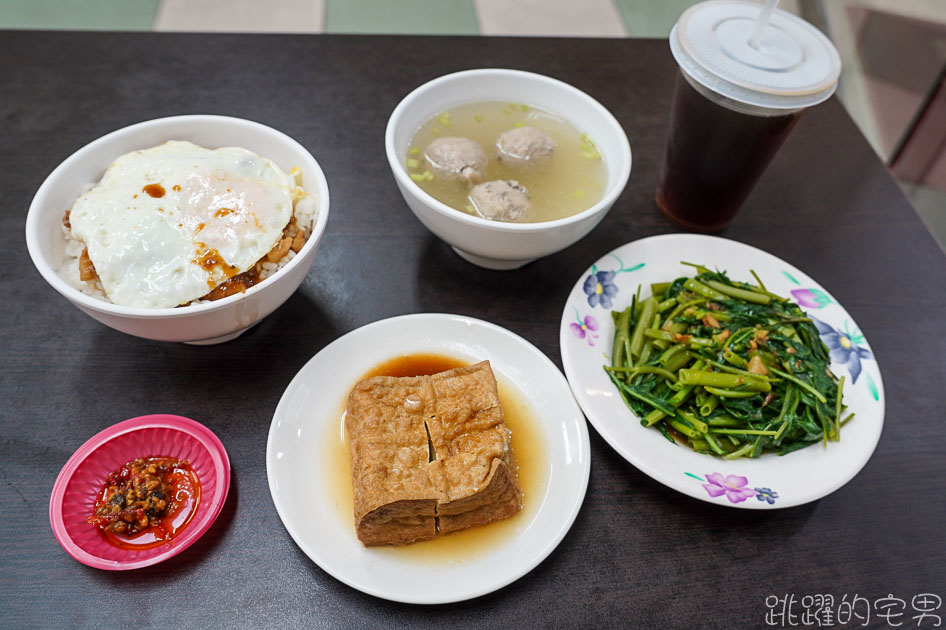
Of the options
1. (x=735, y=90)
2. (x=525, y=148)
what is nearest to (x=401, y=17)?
(x=525, y=148)

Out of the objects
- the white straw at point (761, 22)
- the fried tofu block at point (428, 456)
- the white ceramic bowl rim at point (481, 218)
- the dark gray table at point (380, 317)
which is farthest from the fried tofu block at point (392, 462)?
the white straw at point (761, 22)

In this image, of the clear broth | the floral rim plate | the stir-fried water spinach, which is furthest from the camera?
the clear broth

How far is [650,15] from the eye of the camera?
4312mm

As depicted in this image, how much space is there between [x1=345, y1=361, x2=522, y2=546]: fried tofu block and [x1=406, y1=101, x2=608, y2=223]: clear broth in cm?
51

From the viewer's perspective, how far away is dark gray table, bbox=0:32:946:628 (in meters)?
1.21

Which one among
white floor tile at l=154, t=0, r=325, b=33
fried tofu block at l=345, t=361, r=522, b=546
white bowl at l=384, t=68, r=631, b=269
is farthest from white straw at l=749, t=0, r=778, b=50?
white floor tile at l=154, t=0, r=325, b=33

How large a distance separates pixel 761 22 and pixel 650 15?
3.17 m

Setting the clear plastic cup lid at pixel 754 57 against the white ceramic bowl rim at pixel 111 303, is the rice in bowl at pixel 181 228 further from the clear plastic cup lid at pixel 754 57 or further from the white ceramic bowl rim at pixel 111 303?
the clear plastic cup lid at pixel 754 57

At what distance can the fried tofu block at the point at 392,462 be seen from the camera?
1.19 metres

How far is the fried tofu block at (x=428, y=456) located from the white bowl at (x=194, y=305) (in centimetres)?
29

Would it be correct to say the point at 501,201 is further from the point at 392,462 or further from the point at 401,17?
the point at 401,17

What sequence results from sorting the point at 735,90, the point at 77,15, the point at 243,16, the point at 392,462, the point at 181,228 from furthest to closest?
the point at 243,16, the point at 77,15, the point at 735,90, the point at 181,228, the point at 392,462

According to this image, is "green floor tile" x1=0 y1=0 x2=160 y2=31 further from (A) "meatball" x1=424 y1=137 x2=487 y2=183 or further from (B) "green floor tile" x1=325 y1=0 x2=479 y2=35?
(A) "meatball" x1=424 y1=137 x2=487 y2=183

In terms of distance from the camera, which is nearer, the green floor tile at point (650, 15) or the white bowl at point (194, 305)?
the white bowl at point (194, 305)
